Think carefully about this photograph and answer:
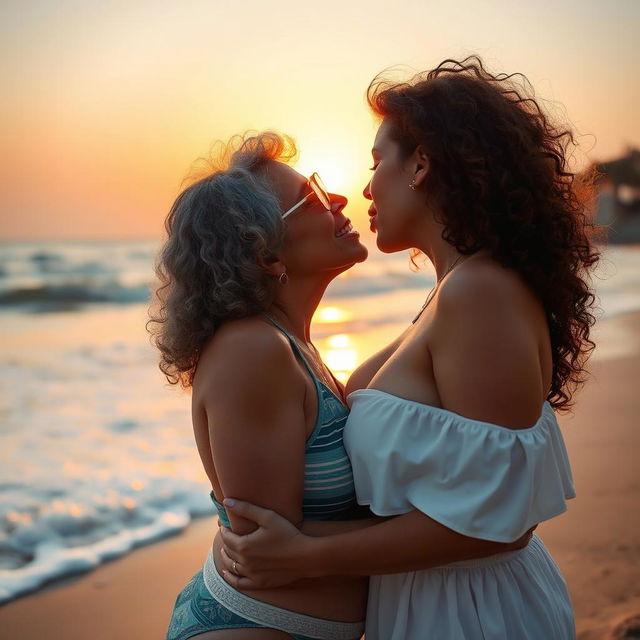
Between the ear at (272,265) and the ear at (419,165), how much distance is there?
0.51 meters

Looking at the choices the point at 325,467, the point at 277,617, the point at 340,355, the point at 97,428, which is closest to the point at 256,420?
the point at 325,467

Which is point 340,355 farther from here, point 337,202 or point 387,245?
point 387,245

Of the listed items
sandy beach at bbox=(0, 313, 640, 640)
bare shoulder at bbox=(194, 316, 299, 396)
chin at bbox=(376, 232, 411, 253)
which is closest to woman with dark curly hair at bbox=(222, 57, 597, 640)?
chin at bbox=(376, 232, 411, 253)

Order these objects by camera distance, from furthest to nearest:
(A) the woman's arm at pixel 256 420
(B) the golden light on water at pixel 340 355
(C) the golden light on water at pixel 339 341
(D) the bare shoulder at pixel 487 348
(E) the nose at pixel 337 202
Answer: (C) the golden light on water at pixel 339 341
(B) the golden light on water at pixel 340 355
(E) the nose at pixel 337 202
(A) the woman's arm at pixel 256 420
(D) the bare shoulder at pixel 487 348

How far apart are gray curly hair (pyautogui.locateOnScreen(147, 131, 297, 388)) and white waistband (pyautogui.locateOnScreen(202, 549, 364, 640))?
69 centimetres

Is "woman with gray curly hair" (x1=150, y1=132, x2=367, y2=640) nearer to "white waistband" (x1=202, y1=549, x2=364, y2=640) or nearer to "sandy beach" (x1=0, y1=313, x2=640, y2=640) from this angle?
"white waistband" (x1=202, y1=549, x2=364, y2=640)

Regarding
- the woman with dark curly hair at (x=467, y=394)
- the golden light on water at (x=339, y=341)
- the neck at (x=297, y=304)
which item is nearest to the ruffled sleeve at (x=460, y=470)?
the woman with dark curly hair at (x=467, y=394)

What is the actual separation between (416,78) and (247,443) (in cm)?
127

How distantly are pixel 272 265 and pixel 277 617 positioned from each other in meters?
1.08

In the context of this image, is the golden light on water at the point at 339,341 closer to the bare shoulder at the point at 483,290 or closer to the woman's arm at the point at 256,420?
the woman's arm at the point at 256,420

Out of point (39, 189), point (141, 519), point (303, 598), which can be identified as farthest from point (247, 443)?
point (39, 189)

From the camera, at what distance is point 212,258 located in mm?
2326

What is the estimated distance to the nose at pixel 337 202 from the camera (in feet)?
9.11

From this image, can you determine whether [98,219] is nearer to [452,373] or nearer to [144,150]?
[144,150]
